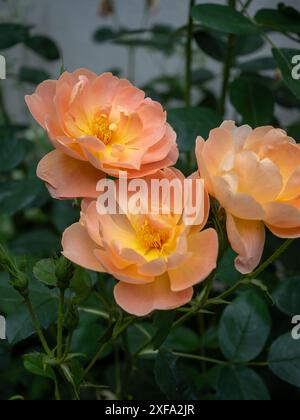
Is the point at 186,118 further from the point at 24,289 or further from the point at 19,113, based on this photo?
the point at 19,113

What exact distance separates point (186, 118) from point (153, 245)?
11.2 inches

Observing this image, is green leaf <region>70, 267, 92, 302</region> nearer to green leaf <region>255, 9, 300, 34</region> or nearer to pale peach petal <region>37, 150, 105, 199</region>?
pale peach petal <region>37, 150, 105, 199</region>

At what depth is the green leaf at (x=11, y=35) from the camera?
0.90 metres

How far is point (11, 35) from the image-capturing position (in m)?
0.91

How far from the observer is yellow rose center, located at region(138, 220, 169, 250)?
17.5 inches

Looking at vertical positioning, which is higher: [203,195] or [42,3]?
[42,3]

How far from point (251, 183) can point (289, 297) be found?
249mm

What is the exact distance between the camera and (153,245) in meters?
0.45

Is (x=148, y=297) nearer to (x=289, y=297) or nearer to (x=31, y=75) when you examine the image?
(x=289, y=297)

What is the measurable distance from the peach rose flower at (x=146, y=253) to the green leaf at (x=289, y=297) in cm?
23

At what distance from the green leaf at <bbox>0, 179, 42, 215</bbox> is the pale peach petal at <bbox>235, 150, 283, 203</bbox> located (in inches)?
16.0

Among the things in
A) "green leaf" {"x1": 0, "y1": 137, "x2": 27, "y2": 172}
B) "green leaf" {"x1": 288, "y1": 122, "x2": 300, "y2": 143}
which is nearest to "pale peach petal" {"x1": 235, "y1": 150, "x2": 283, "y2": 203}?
"green leaf" {"x1": 288, "y1": 122, "x2": 300, "y2": 143}

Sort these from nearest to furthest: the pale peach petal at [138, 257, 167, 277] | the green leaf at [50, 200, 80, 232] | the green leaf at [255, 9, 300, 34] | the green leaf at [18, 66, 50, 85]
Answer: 1. the pale peach petal at [138, 257, 167, 277]
2. the green leaf at [255, 9, 300, 34]
3. the green leaf at [50, 200, 80, 232]
4. the green leaf at [18, 66, 50, 85]
